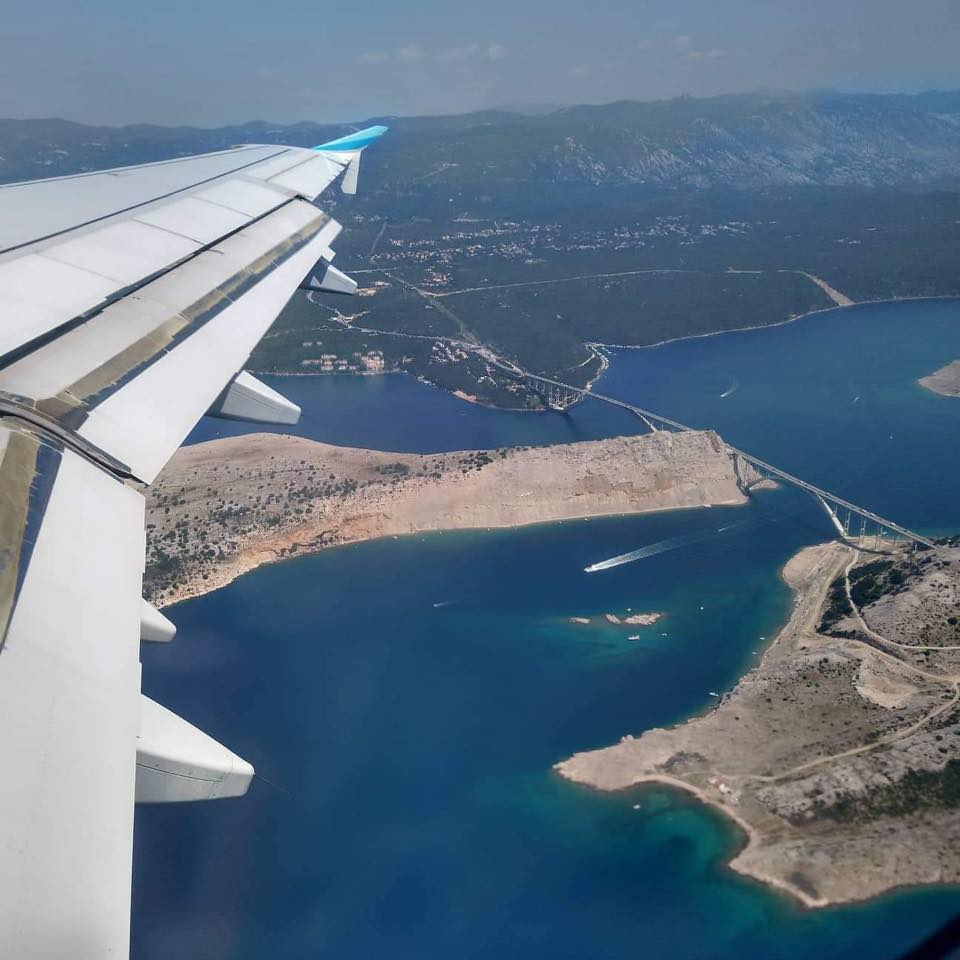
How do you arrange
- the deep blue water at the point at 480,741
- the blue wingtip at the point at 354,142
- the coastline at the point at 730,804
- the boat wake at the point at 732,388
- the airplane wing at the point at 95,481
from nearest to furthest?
the airplane wing at the point at 95,481 → the deep blue water at the point at 480,741 → the coastline at the point at 730,804 → the blue wingtip at the point at 354,142 → the boat wake at the point at 732,388

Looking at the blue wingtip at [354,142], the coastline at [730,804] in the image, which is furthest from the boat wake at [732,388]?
the blue wingtip at [354,142]

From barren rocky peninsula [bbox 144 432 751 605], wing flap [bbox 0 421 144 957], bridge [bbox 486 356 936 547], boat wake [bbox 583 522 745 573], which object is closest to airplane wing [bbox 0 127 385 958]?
wing flap [bbox 0 421 144 957]

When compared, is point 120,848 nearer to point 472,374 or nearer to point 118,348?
point 118,348

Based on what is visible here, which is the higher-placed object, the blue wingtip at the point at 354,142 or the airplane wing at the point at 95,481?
the blue wingtip at the point at 354,142

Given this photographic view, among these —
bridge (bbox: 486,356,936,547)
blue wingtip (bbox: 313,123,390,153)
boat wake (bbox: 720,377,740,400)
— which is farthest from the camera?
boat wake (bbox: 720,377,740,400)

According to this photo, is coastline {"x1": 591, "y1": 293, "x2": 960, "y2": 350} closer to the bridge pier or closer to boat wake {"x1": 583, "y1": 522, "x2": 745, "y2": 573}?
the bridge pier

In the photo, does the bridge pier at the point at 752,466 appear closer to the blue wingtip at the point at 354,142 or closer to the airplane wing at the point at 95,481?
the blue wingtip at the point at 354,142

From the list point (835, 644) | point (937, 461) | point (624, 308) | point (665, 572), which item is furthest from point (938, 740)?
point (624, 308)
